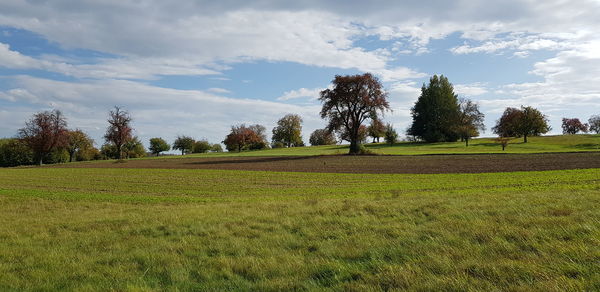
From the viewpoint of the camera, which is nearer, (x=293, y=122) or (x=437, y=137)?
(x=437, y=137)

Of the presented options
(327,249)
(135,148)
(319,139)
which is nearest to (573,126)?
(319,139)

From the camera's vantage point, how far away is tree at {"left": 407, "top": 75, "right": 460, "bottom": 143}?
328ft

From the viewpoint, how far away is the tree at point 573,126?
13571 cm

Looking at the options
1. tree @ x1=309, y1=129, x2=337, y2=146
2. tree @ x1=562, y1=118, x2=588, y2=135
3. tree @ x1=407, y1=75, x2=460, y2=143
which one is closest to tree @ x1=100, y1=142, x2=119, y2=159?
tree @ x1=309, y1=129, x2=337, y2=146

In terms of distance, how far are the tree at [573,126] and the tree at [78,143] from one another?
15333 cm

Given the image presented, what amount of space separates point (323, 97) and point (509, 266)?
196ft

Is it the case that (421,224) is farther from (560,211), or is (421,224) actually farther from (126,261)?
(126,261)

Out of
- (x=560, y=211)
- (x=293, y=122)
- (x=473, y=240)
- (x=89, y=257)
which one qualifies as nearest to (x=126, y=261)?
(x=89, y=257)

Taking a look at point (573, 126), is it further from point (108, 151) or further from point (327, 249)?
point (327, 249)

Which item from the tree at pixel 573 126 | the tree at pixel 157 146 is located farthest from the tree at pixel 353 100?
the tree at pixel 573 126

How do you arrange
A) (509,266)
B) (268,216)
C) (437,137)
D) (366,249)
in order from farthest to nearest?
(437,137) < (268,216) < (366,249) < (509,266)

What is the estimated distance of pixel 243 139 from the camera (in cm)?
11525

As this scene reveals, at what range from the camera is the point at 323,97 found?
64.4m

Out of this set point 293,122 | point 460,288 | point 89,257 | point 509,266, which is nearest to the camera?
point 460,288
